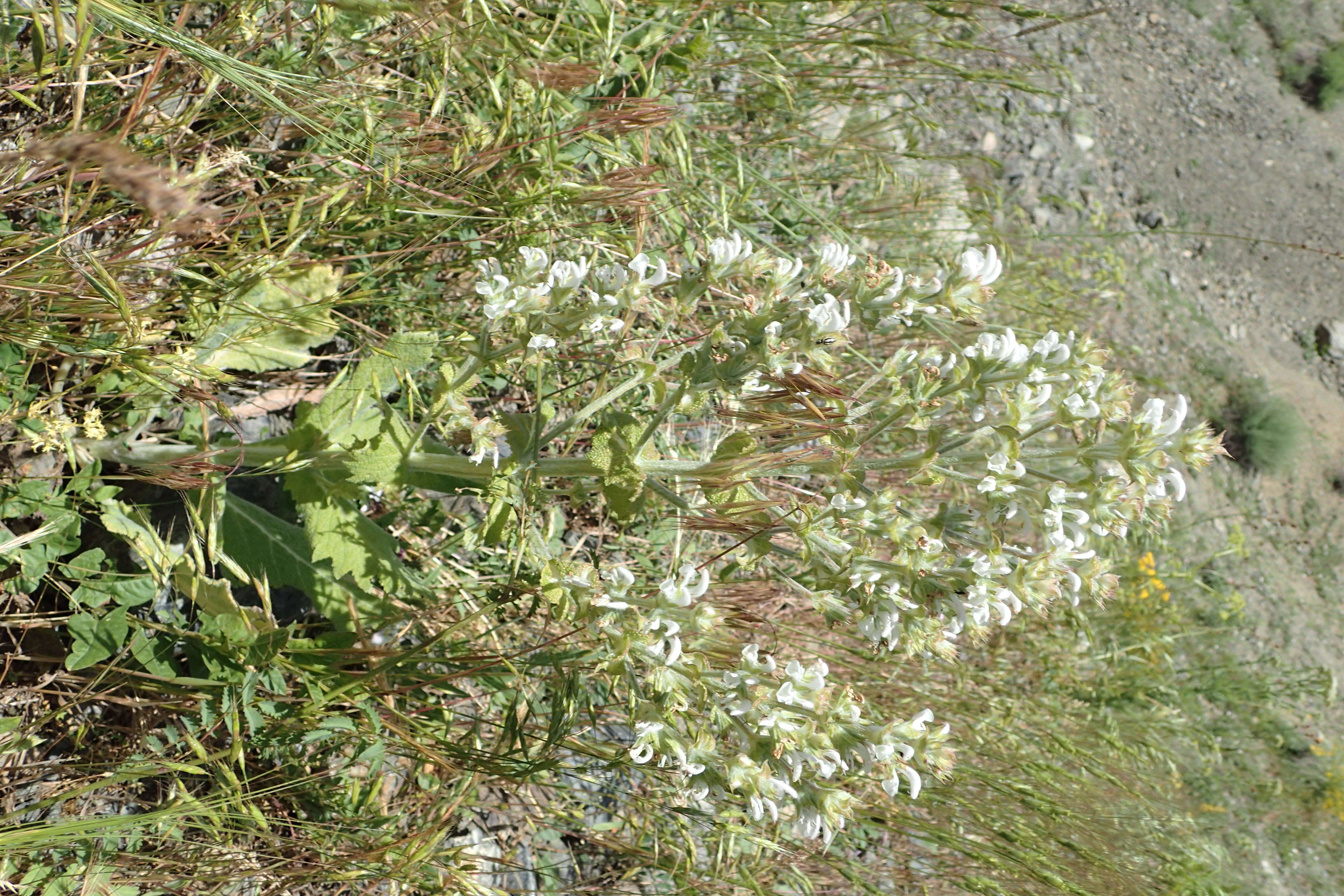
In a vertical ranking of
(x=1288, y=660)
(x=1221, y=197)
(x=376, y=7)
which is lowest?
(x=1288, y=660)

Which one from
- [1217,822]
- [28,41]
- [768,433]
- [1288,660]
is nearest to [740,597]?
[768,433]

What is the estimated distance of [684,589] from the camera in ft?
6.64

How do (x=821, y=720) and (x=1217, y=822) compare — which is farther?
(x=1217, y=822)

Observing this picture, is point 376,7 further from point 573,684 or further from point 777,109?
point 777,109

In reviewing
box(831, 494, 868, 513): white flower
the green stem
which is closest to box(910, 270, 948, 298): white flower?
the green stem

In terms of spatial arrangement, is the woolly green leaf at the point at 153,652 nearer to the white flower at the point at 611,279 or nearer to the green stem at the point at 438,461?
the green stem at the point at 438,461

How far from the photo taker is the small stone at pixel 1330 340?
8844 millimetres

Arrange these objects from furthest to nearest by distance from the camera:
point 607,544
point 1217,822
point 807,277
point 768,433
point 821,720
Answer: point 1217,822
point 607,544
point 768,433
point 807,277
point 821,720

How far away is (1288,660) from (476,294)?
7136mm

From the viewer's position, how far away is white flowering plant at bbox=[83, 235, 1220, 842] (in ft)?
6.76

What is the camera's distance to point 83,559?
99.4 inches

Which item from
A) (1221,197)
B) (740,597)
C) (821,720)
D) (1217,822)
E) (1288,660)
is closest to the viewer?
(821,720)

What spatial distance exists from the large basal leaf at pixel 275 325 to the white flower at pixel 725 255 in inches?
44.1

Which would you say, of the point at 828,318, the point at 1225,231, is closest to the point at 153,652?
the point at 828,318
